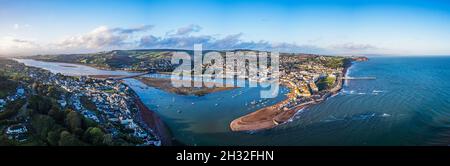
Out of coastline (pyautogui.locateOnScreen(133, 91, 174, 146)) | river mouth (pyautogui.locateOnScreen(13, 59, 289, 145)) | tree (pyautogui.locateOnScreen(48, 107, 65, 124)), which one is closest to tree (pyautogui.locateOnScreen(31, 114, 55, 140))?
tree (pyautogui.locateOnScreen(48, 107, 65, 124))

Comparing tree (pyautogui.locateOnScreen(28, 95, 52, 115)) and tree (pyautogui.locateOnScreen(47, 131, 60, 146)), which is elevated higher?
tree (pyautogui.locateOnScreen(28, 95, 52, 115))

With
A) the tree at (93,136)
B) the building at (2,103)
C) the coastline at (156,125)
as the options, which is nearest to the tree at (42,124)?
the tree at (93,136)

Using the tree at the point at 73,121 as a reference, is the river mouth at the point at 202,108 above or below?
below

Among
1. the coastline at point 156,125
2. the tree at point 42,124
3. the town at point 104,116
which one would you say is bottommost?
the coastline at point 156,125

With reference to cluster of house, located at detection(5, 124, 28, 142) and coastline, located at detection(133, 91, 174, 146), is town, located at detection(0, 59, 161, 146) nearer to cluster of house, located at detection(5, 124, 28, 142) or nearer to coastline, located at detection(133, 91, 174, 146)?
cluster of house, located at detection(5, 124, 28, 142)

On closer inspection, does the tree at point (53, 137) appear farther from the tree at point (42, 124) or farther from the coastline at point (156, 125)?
the coastline at point (156, 125)

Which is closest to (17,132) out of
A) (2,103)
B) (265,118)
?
(2,103)

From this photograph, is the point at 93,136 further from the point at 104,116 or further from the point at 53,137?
the point at 104,116

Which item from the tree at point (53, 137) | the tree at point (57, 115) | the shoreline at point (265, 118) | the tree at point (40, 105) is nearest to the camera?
the tree at point (53, 137)
